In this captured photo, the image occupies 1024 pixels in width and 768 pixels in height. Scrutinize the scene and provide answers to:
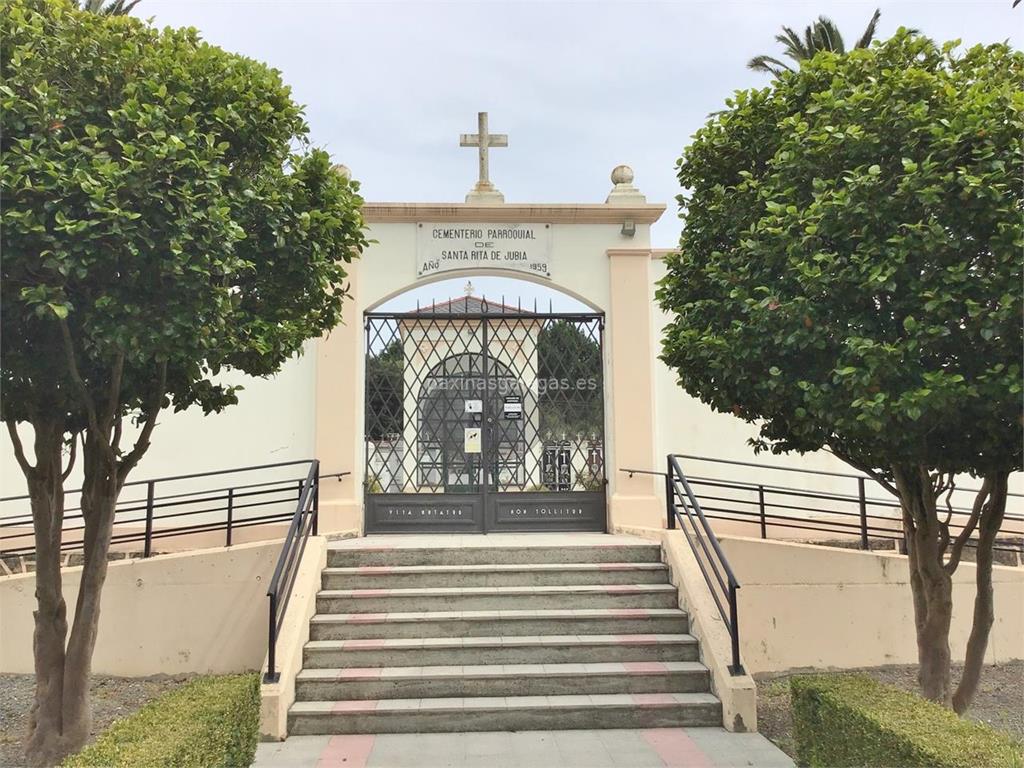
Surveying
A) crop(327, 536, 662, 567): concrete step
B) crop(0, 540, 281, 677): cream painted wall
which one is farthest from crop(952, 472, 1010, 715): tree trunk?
crop(0, 540, 281, 677): cream painted wall

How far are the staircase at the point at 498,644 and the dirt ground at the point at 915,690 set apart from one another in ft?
2.07

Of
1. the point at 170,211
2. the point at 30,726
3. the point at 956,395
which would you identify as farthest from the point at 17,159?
the point at 956,395

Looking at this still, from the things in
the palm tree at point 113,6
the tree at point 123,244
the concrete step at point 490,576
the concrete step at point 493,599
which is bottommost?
the concrete step at point 493,599

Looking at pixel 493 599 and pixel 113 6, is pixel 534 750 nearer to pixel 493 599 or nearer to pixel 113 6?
pixel 493 599

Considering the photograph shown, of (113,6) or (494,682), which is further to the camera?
(113,6)

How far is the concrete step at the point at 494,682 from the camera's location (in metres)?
5.76

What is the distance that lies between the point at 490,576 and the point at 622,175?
5.10 meters

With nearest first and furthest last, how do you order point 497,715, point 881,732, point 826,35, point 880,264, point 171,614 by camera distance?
point 881,732 < point 880,264 < point 497,715 < point 171,614 < point 826,35

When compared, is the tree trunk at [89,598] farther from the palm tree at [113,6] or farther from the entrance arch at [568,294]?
the palm tree at [113,6]

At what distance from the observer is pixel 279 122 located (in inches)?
193

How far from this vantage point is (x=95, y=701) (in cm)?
661

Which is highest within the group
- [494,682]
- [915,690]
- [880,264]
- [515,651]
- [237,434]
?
[880,264]

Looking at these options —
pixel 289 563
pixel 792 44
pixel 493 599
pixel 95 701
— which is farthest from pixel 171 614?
pixel 792 44

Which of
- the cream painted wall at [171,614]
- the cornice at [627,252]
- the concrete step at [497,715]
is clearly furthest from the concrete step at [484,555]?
the cornice at [627,252]
